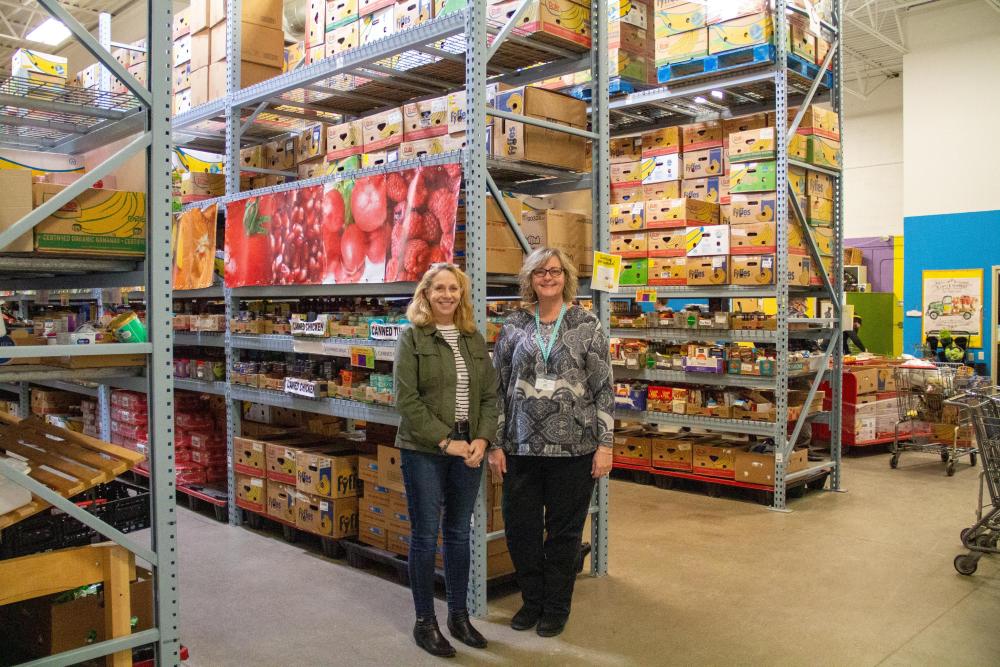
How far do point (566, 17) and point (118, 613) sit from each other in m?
3.72

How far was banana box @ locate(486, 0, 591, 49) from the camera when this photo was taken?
14.8 feet

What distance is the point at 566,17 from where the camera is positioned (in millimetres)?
4652

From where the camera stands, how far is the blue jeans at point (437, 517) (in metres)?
3.82

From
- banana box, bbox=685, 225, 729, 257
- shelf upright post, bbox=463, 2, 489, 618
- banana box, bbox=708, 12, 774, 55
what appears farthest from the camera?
banana box, bbox=685, 225, 729, 257

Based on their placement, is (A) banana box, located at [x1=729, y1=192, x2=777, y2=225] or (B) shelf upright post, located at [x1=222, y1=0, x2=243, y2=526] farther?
(A) banana box, located at [x1=729, y1=192, x2=777, y2=225]

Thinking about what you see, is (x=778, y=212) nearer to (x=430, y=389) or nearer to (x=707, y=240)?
(x=707, y=240)

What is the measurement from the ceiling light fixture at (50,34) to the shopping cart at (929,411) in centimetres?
1440

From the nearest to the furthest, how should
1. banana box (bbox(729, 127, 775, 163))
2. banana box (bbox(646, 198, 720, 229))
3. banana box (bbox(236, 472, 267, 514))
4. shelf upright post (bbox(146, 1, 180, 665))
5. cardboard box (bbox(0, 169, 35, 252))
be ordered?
cardboard box (bbox(0, 169, 35, 252)) → shelf upright post (bbox(146, 1, 180, 665)) → banana box (bbox(236, 472, 267, 514)) → banana box (bbox(729, 127, 775, 163)) → banana box (bbox(646, 198, 720, 229))

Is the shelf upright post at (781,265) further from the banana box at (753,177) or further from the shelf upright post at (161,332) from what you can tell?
the shelf upright post at (161,332)

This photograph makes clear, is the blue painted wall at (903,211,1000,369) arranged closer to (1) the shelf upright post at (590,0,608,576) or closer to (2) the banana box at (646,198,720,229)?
(2) the banana box at (646,198,720,229)

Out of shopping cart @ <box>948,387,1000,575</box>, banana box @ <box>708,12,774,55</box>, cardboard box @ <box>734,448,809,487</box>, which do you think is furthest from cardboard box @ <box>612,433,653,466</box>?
banana box @ <box>708,12,774,55</box>

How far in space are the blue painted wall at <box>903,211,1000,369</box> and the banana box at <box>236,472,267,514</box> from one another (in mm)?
11748

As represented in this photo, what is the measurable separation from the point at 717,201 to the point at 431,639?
493cm

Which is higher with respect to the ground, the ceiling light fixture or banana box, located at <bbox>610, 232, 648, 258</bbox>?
the ceiling light fixture
